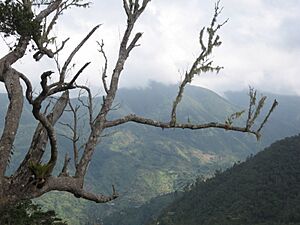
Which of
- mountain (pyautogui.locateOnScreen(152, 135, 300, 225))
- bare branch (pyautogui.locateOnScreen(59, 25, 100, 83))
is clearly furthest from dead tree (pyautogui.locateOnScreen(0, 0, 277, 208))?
mountain (pyautogui.locateOnScreen(152, 135, 300, 225))

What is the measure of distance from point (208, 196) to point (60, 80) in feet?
487

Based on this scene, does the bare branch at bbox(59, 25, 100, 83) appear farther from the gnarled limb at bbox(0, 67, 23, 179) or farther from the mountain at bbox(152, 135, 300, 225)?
the mountain at bbox(152, 135, 300, 225)

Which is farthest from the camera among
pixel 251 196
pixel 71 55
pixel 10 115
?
pixel 251 196

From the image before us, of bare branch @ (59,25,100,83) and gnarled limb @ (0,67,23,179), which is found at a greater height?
bare branch @ (59,25,100,83)

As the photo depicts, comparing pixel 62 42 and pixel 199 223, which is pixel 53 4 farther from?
pixel 199 223

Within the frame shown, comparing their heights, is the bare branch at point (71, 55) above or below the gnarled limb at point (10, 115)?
above

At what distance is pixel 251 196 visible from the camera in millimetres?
137875

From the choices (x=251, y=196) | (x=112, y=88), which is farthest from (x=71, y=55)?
(x=251, y=196)

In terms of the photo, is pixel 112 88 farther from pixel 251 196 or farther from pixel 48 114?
pixel 251 196

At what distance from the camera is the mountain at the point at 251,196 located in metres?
122

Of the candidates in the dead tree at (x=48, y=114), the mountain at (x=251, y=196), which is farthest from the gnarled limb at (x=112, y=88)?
the mountain at (x=251, y=196)

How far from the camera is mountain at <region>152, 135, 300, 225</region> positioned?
122375mm

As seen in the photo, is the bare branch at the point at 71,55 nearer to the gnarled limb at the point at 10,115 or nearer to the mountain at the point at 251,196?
the gnarled limb at the point at 10,115

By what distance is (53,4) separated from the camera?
8406 mm
